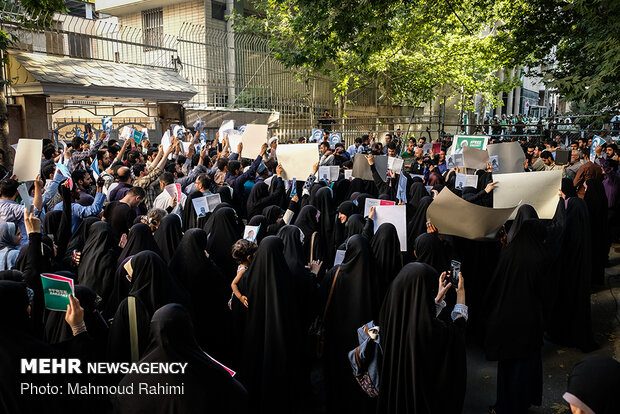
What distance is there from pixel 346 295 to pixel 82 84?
1109 centimetres

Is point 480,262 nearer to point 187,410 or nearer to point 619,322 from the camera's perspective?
point 619,322

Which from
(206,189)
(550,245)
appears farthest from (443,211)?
(206,189)

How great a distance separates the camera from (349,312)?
381 cm

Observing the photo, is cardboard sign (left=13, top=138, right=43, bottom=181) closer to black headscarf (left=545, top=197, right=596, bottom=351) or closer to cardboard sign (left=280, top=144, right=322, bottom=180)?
cardboard sign (left=280, top=144, right=322, bottom=180)

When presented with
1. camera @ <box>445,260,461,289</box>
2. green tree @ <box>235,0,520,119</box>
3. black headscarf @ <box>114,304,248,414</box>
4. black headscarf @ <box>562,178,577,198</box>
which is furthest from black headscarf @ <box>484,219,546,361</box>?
green tree @ <box>235,0,520,119</box>

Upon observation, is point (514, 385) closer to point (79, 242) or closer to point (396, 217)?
point (396, 217)

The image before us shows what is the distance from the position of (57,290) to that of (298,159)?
487cm

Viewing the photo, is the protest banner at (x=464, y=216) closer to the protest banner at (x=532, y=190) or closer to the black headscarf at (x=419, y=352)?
the protest banner at (x=532, y=190)

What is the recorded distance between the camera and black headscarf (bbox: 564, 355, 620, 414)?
78.1 inches

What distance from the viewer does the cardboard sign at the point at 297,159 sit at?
7.37 m

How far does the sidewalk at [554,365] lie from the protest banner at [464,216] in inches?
63.8

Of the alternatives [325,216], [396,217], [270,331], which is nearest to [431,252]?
[396,217]

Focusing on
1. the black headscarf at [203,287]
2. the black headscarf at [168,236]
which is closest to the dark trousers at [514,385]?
the black headscarf at [203,287]

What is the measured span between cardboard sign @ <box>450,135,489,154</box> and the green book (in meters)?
6.53
